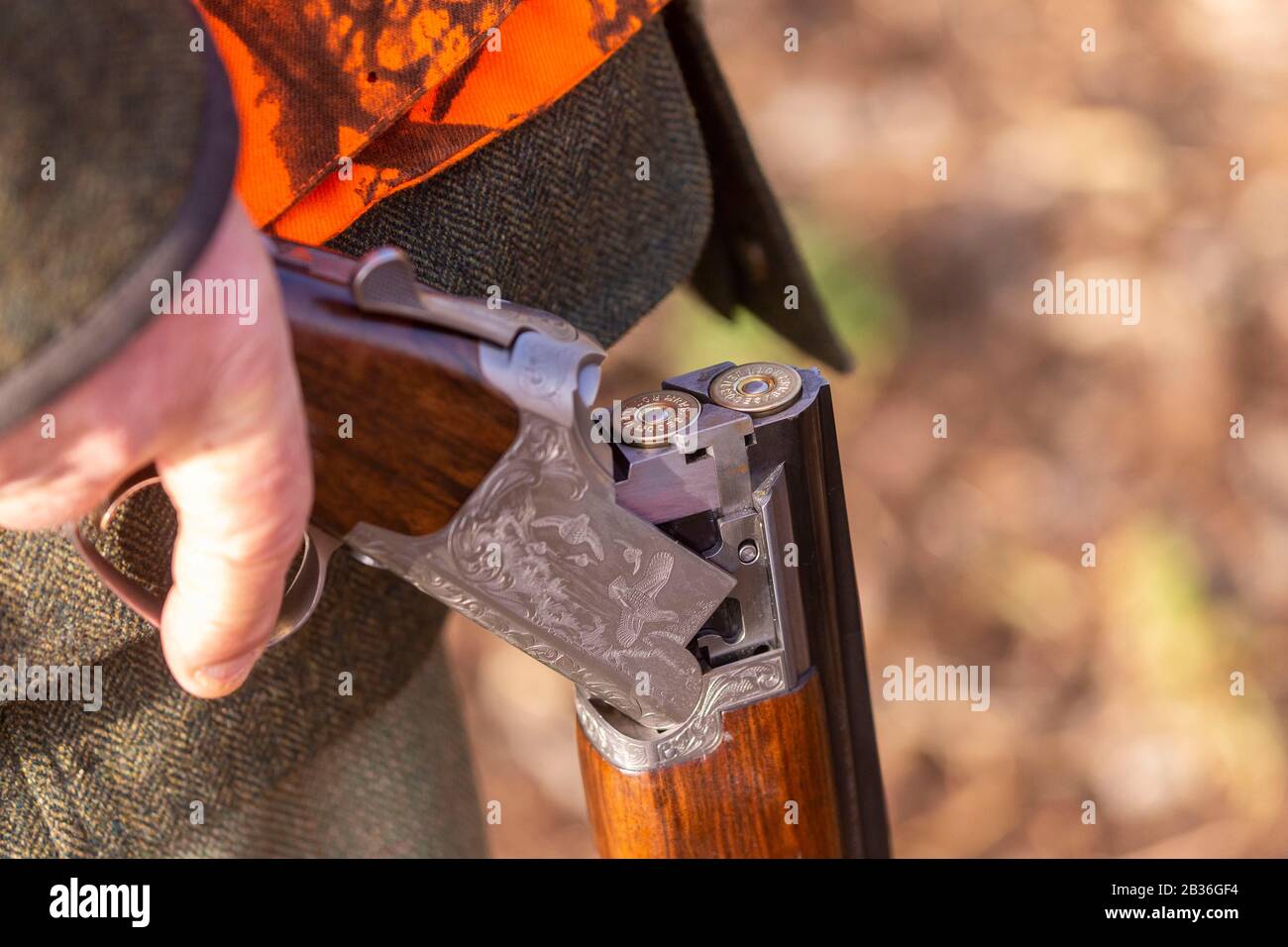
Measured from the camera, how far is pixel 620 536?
0.64 meters

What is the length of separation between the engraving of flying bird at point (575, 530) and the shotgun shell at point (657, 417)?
6 cm

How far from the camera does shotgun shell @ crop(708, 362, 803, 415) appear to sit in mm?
684

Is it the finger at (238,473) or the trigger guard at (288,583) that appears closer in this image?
the finger at (238,473)

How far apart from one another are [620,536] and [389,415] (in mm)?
139

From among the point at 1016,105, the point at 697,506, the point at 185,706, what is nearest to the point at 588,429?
the point at 697,506

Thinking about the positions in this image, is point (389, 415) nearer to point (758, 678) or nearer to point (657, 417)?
point (657, 417)

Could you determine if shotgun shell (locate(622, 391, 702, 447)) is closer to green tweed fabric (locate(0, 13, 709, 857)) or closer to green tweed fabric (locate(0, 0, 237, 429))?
green tweed fabric (locate(0, 13, 709, 857))

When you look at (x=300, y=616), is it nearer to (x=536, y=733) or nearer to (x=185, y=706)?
(x=185, y=706)

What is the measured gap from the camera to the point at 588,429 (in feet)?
2.04

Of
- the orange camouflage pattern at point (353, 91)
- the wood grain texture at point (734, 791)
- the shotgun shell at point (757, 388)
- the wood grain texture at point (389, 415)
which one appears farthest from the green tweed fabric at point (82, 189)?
the wood grain texture at point (734, 791)

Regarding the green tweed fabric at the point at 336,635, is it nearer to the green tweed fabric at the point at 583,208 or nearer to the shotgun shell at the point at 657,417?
the green tweed fabric at the point at 583,208

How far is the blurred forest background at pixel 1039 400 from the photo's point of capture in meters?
1.82

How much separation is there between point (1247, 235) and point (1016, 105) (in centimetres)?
41

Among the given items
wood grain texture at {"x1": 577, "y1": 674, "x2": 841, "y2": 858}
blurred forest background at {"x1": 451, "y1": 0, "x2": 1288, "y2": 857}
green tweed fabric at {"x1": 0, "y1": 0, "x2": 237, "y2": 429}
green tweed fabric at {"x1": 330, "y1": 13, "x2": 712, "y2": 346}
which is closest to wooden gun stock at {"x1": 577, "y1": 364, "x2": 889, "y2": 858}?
wood grain texture at {"x1": 577, "y1": 674, "x2": 841, "y2": 858}
